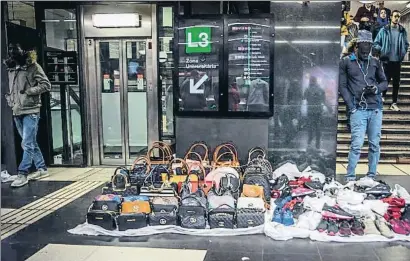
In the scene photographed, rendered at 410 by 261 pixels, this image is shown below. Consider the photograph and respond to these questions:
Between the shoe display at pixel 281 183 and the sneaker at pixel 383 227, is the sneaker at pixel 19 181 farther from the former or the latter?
the sneaker at pixel 383 227

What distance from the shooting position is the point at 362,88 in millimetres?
4828

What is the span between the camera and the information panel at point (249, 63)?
5.08m

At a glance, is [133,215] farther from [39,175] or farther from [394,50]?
[394,50]

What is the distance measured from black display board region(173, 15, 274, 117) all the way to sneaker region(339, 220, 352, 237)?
196cm

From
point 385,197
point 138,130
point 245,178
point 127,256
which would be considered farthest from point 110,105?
point 385,197

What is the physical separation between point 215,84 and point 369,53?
1.82m

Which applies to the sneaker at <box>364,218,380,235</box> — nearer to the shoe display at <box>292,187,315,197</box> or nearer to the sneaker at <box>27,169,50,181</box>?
the shoe display at <box>292,187,315,197</box>

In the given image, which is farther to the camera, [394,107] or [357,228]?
[394,107]

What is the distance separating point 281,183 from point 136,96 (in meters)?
2.97

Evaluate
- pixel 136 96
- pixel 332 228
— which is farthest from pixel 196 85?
pixel 332 228

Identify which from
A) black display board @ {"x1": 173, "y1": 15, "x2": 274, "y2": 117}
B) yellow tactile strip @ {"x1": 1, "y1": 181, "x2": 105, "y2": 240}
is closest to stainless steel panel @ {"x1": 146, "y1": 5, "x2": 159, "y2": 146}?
black display board @ {"x1": 173, "y1": 15, "x2": 274, "y2": 117}

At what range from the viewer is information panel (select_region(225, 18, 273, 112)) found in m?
5.08

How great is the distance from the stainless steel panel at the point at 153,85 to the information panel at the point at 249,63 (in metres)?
1.51

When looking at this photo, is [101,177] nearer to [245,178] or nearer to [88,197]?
[88,197]
